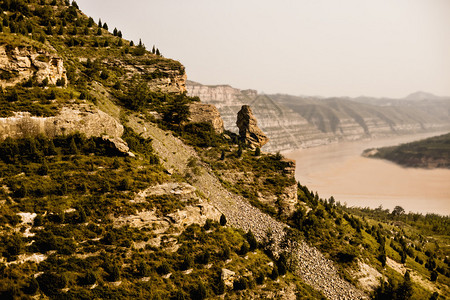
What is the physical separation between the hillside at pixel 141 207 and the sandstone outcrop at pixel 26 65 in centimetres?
19

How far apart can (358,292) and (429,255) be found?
177 ft

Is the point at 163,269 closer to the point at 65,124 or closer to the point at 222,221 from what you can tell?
the point at 222,221

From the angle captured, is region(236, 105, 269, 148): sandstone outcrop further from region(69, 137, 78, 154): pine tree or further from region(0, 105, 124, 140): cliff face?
region(69, 137, 78, 154): pine tree

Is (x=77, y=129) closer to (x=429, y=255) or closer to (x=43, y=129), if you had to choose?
(x=43, y=129)

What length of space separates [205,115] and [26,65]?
135 feet

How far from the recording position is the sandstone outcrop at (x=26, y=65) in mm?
43625

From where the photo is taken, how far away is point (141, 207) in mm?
35938

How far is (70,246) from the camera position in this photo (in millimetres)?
28516

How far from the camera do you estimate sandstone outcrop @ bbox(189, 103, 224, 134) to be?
7219cm

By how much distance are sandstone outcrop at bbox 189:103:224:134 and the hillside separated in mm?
401

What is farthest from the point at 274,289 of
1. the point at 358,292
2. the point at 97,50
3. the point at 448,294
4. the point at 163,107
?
the point at 97,50

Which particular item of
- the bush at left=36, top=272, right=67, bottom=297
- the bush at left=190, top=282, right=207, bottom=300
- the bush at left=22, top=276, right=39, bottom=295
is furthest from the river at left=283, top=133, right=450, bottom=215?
the bush at left=22, top=276, right=39, bottom=295

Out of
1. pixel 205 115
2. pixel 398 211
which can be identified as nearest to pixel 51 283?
pixel 205 115

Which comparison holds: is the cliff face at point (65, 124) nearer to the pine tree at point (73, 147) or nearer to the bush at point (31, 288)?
the pine tree at point (73, 147)
